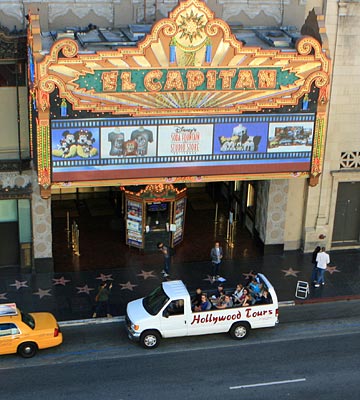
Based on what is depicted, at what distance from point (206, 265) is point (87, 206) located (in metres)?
8.24

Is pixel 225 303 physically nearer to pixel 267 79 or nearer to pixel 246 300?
pixel 246 300

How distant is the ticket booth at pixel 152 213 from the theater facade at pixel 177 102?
4.47 metres

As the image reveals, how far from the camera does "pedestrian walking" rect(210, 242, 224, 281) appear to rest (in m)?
30.4

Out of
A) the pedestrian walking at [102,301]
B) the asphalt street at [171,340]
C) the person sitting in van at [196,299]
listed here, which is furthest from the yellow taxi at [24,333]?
the person sitting in van at [196,299]

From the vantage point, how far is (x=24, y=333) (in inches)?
963

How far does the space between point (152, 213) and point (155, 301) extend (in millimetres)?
7783

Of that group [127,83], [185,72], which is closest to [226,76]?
[185,72]

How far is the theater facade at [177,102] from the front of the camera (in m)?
26.0

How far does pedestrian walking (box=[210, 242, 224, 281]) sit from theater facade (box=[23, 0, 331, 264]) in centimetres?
335

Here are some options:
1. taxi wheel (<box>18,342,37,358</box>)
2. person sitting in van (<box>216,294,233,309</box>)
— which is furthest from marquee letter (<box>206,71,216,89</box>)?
taxi wheel (<box>18,342,37,358</box>)

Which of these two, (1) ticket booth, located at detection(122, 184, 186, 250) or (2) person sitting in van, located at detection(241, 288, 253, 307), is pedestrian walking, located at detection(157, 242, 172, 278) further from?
(2) person sitting in van, located at detection(241, 288, 253, 307)

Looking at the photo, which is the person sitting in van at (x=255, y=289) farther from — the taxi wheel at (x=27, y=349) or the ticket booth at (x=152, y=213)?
the taxi wheel at (x=27, y=349)

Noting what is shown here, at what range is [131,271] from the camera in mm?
31641

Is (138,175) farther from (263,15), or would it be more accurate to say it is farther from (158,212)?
(263,15)
